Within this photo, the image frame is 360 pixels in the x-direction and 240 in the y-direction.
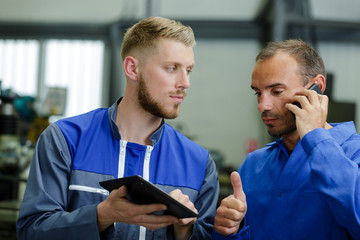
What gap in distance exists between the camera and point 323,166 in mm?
1224

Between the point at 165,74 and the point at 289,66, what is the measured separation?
438 mm

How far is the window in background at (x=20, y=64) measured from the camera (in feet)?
21.1

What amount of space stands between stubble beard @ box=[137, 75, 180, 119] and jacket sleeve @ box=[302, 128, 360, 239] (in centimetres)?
49

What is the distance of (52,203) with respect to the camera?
53.7 inches

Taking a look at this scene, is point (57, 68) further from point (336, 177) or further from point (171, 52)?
point (336, 177)

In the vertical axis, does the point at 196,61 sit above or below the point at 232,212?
above

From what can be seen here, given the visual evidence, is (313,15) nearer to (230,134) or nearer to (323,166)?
(230,134)

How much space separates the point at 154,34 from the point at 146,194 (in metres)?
0.66

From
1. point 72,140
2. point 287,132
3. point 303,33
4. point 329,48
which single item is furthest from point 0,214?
point 329,48

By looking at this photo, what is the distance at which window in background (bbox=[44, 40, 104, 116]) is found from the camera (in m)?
6.20

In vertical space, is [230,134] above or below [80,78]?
below

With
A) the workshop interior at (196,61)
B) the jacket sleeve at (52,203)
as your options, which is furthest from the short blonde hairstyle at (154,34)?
the workshop interior at (196,61)

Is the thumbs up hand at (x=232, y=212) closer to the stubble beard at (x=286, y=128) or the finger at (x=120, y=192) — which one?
the stubble beard at (x=286, y=128)

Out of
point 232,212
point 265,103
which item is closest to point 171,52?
point 265,103
